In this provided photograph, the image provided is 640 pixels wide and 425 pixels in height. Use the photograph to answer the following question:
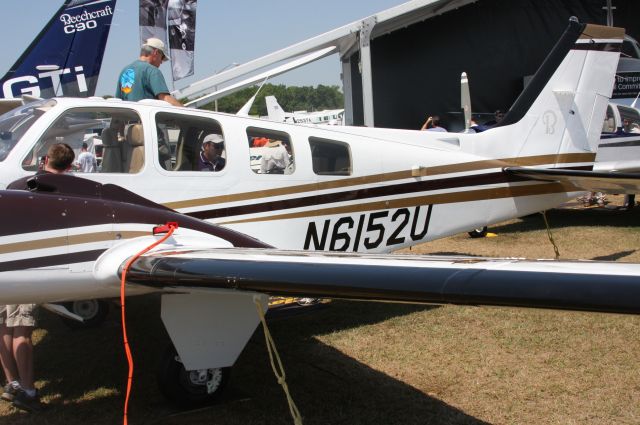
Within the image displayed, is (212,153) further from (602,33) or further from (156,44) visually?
(602,33)

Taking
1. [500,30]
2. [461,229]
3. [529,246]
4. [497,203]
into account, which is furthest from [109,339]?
[500,30]

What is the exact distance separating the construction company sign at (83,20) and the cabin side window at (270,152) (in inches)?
304

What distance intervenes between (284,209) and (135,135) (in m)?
1.47

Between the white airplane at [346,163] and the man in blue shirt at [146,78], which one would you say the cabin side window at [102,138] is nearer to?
the white airplane at [346,163]

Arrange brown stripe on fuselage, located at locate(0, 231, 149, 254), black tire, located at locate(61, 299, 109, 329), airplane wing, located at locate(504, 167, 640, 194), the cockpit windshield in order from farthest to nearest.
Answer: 1. airplane wing, located at locate(504, 167, 640, 194)
2. black tire, located at locate(61, 299, 109, 329)
3. the cockpit windshield
4. brown stripe on fuselage, located at locate(0, 231, 149, 254)

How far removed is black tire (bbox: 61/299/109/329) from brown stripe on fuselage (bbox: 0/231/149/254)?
267 centimetres

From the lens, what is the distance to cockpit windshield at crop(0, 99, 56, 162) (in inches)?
187

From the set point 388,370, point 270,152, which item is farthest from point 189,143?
point 388,370

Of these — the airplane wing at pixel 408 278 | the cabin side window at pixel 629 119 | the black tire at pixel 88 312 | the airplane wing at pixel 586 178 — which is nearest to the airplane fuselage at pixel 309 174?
the airplane wing at pixel 586 178

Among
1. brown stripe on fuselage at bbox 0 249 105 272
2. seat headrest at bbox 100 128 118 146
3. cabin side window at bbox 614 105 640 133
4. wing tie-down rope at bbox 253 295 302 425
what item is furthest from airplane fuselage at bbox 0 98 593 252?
cabin side window at bbox 614 105 640 133

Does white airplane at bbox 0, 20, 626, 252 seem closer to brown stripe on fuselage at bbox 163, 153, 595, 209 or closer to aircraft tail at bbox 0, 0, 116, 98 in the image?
brown stripe on fuselage at bbox 163, 153, 595, 209

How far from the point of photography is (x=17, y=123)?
4934mm

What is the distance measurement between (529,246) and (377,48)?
31.8 ft

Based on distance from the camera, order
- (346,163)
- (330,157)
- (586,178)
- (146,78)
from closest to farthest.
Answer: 1. (146,78)
2. (330,157)
3. (346,163)
4. (586,178)
